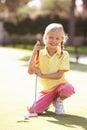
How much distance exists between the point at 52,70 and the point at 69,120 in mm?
745

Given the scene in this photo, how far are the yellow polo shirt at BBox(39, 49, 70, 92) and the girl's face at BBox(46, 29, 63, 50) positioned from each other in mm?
122

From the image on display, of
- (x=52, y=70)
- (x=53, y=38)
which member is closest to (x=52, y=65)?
(x=52, y=70)

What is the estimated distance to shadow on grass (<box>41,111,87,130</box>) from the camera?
5652 millimetres

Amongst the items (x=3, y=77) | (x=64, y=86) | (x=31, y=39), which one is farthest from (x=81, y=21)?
(x=64, y=86)

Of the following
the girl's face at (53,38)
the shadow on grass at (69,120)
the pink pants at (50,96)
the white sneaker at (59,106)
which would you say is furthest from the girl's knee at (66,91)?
the girl's face at (53,38)

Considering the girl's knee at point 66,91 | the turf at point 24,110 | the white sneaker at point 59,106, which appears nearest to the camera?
the turf at point 24,110

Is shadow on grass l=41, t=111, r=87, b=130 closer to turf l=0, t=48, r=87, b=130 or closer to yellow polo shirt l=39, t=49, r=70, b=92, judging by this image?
turf l=0, t=48, r=87, b=130

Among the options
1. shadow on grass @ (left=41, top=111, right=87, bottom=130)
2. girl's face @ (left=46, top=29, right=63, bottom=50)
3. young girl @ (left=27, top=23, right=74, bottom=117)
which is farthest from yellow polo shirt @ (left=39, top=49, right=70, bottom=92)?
shadow on grass @ (left=41, top=111, right=87, bottom=130)

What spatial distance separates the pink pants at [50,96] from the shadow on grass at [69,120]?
0.12 m

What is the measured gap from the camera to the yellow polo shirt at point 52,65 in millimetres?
6238

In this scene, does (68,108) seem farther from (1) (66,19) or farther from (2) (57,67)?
(1) (66,19)

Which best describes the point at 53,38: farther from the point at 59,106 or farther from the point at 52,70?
the point at 59,106

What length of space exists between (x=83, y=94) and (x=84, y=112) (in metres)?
2.00

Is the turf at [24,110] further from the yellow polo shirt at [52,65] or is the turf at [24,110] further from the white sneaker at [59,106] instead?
the yellow polo shirt at [52,65]
